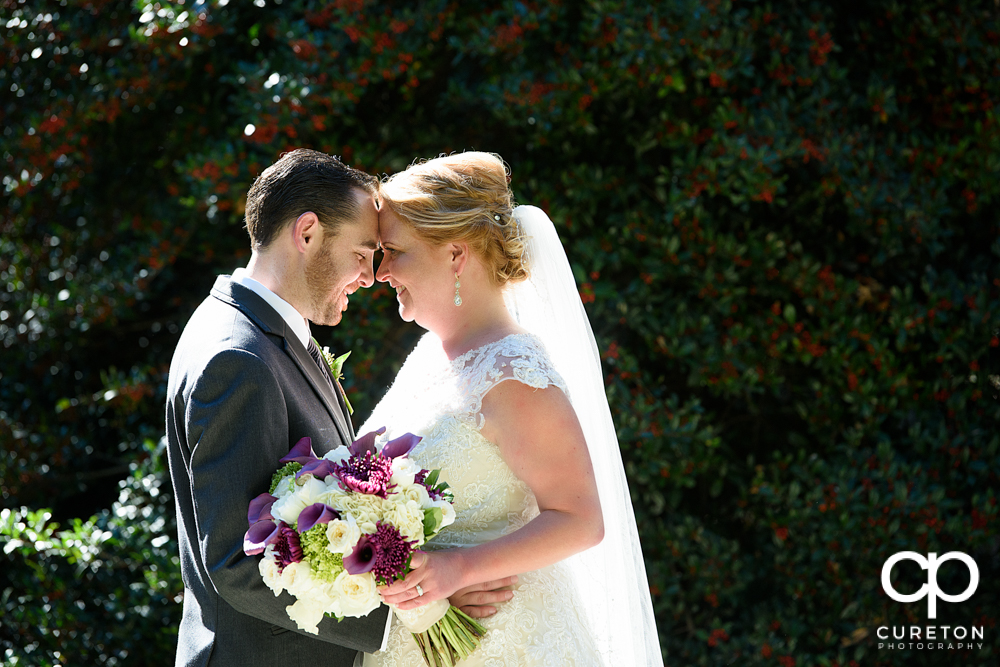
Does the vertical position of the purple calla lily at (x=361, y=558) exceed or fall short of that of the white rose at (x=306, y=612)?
it exceeds it

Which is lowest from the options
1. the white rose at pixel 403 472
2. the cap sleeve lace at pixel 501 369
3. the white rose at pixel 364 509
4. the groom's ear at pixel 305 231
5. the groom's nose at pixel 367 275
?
the white rose at pixel 364 509

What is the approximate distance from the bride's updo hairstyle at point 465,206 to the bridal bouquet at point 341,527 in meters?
0.81

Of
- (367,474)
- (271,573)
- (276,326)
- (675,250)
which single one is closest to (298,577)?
(271,573)

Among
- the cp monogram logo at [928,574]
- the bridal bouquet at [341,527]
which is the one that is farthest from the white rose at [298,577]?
the cp monogram logo at [928,574]

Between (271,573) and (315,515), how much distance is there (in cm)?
19

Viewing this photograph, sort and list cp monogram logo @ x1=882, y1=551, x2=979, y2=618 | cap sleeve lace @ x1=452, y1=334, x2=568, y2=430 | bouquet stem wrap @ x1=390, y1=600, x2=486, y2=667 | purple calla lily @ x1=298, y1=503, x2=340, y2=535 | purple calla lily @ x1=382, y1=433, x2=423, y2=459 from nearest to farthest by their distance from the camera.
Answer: purple calla lily @ x1=298, y1=503, x2=340, y2=535, purple calla lily @ x1=382, y1=433, x2=423, y2=459, bouquet stem wrap @ x1=390, y1=600, x2=486, y2=667, cap sleeve lace @ x1=452, y1=334, x2=568, y2=430, cp monogram logo @ x1=882, y1=551, x2=979, y2=618

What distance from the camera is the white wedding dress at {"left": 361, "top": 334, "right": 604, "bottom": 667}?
239 centimetres

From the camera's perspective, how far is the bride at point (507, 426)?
2.31 meters

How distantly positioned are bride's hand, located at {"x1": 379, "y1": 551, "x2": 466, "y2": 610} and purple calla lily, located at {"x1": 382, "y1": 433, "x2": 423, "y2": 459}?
246 millimetres

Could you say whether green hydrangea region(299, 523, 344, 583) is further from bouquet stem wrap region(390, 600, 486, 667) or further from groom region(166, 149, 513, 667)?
bouquet stem wrap region(390, 600, 486, 667)

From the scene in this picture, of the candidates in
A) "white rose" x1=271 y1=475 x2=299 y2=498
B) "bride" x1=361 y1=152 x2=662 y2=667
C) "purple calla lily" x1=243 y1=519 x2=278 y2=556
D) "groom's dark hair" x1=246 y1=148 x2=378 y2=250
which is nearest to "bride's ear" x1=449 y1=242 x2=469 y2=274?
"bride" x1=361 y1=152 x2=662 y2=667

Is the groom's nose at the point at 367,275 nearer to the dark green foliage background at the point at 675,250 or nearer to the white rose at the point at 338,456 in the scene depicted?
the white rose at the point at 338,456

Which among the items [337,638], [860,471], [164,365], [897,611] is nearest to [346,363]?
[164,365]

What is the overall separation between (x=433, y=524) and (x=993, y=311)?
3.52 m
